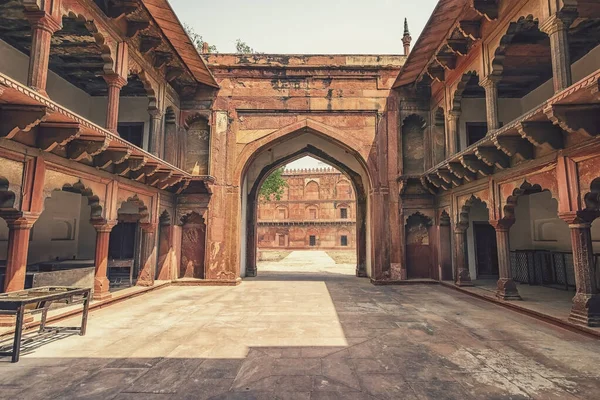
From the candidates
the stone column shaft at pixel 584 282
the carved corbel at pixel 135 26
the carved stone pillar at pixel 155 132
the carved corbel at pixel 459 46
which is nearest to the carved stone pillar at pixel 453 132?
the carved corbel at pixel 459 46

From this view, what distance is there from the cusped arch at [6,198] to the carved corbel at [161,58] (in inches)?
195

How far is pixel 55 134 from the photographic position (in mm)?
4906

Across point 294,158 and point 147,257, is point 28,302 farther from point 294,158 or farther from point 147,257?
point 294,158

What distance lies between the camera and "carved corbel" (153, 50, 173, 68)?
320 inches

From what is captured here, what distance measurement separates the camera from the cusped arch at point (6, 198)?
180 inches

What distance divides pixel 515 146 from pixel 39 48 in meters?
7.65

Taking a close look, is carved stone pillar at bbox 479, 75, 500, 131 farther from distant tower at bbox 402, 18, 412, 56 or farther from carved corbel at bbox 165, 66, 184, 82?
carved corbel at bbox 165, 66, 184, 82

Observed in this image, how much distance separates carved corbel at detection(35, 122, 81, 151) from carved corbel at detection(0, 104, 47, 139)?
2.09 ft

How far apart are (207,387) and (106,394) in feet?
2.79

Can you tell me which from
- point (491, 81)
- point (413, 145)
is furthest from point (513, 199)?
point (413, 145)

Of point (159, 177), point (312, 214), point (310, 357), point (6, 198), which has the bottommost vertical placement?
point (310, 357)

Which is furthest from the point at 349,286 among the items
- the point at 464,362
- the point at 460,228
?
the point at 464,362

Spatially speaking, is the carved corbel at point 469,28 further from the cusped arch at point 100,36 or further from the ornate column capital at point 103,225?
the ornate column capital at point 103,225

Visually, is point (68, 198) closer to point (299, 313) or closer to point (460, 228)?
point (299, 313)
